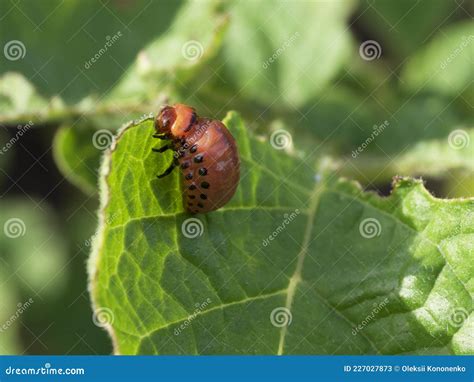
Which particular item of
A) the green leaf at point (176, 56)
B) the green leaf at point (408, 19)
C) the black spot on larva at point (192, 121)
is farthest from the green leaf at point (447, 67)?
the black spot on larva at point (192, 121)

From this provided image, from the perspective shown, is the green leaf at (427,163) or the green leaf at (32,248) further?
the green leaf at (32,248)

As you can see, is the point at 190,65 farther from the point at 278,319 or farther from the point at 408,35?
the point at 408,35

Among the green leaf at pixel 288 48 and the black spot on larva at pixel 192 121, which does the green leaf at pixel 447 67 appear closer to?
the green leaf at pixel 288 48

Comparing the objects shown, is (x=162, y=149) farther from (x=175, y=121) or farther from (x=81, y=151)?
(x=81, y=151)

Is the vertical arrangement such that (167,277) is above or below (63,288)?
above

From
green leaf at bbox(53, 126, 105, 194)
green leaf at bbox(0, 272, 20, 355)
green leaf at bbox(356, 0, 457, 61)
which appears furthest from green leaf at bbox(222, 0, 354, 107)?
green leaf at bbox(0, 272, 20, 355)

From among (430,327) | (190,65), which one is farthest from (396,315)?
(190,65)

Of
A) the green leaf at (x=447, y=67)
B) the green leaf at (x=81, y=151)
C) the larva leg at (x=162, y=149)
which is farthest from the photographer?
the green leaf at (x=447, y=67)
